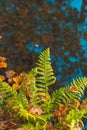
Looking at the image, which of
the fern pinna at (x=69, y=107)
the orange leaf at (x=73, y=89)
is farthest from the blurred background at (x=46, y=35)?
the orange leaf at (x=73, y=89)

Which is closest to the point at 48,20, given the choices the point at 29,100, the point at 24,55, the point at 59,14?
the point at 59,14

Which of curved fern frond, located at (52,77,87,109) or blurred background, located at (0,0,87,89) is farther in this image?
blurred background, located at (0,0,87,89)

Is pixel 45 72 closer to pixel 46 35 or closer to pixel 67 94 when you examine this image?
pixel 67 94

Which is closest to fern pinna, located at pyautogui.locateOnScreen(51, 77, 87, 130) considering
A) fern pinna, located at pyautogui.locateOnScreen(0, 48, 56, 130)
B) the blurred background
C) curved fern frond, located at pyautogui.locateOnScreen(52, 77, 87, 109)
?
curved fern frond, located at pyautogui.locateOnScreen(52, 77, 87, 109)

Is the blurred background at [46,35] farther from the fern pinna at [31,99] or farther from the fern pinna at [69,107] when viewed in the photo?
the fern pinna at [69,107]

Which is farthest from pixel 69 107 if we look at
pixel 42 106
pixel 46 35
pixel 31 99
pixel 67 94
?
pixel 46 35

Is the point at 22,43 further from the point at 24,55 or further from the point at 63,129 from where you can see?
the point at 63,129

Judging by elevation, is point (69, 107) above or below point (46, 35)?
below

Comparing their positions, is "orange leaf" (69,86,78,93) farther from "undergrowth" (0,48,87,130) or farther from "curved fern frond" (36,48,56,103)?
"curved fern frond" (36,48,56,103)
